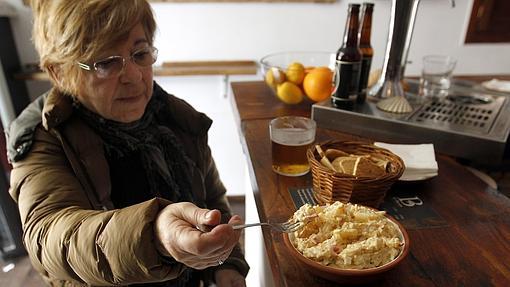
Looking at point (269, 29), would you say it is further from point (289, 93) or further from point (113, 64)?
point (113, 64)

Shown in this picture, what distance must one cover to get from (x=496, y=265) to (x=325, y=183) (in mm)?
286

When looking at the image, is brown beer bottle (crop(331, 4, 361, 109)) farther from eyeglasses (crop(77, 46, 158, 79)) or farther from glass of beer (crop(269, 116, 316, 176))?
eyeglasses (crop(77, 46, 158, 79))

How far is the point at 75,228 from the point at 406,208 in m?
0.60

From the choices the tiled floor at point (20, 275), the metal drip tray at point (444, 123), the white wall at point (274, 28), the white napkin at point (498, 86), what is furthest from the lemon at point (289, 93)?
the tiled floor at point (20, 275)

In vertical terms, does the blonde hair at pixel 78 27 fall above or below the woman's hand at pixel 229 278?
above

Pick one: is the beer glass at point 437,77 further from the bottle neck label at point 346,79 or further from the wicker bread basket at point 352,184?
the wicker bread basket at point 352,184

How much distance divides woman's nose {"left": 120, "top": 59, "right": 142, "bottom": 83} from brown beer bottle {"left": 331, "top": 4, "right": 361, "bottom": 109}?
0.50 m

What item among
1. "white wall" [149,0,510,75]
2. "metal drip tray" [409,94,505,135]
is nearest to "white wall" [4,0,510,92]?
"white wall" [149,0,510,75]

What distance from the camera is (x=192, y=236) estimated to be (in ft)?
1.61

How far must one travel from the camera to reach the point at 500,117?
37.4 inches

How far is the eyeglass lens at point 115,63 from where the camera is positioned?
2.69 ft

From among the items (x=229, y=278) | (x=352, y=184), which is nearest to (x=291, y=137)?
(x=352, y=184)

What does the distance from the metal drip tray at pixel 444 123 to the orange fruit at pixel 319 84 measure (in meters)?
0.09

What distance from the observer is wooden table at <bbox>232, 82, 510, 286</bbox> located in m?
0.54
